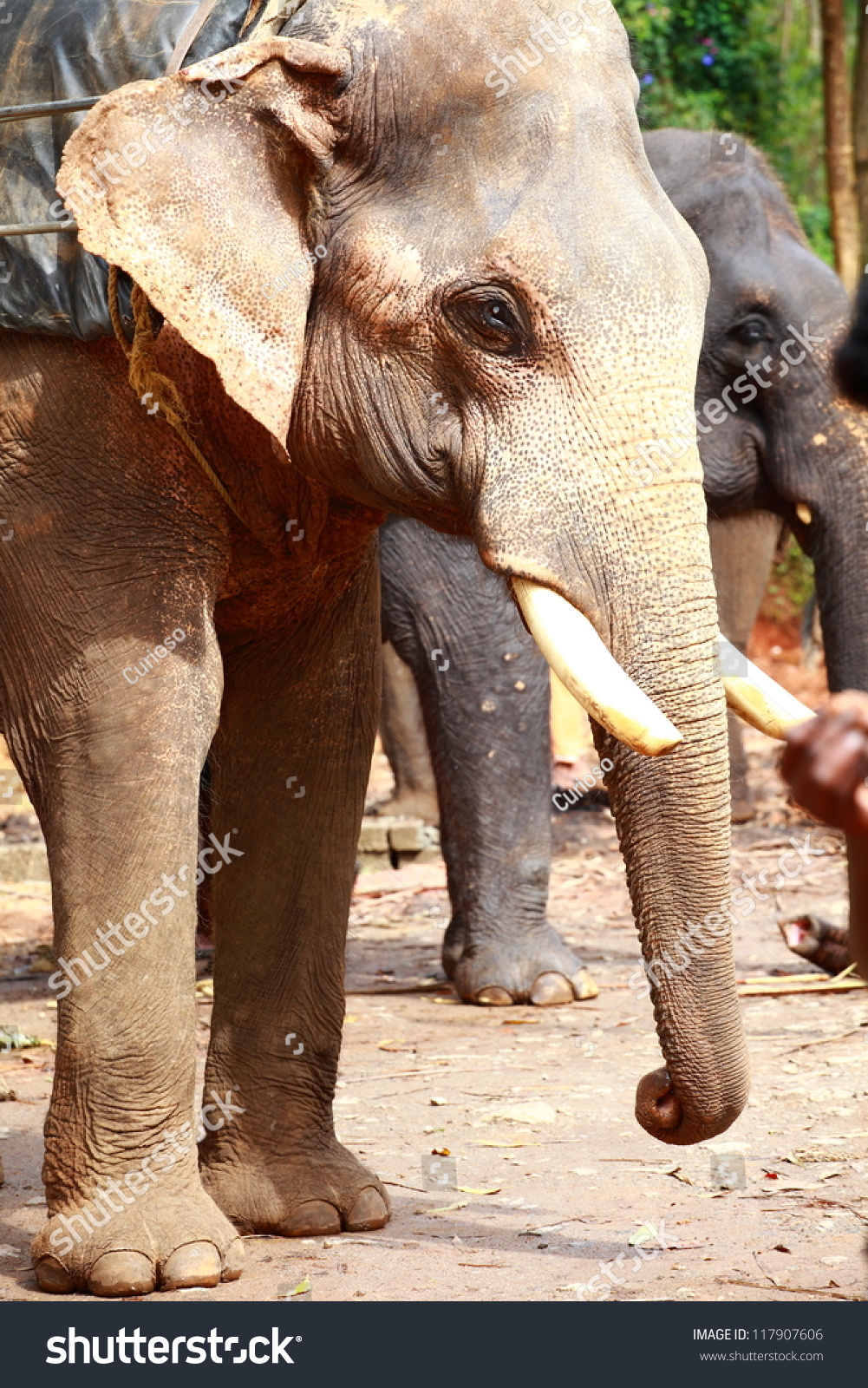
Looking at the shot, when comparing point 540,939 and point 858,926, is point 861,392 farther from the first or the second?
point 540,939

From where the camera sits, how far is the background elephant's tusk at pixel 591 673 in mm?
2805

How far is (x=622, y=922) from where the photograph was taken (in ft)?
25.4

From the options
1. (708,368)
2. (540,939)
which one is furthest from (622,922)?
(708,368)

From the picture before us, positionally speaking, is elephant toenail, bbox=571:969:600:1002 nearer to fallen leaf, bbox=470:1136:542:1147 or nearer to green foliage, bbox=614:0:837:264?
fallen leaf, bbox=470:1136:542:1147

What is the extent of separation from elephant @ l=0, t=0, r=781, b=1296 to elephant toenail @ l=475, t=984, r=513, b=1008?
2.72m

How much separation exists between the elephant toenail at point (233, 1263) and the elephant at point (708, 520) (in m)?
2.74

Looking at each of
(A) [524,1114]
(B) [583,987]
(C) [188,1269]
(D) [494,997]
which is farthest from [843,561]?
(C) [188,1269]

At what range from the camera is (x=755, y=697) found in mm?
3107

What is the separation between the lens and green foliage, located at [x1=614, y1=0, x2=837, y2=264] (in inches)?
595

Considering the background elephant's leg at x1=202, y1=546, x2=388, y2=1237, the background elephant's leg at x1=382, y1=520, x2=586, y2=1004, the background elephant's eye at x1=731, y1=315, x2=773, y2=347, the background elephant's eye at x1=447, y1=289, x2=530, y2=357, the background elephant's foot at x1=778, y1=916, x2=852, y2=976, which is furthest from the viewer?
the background elephant's eye at x1=731, y1=315, x2=773, y2=347

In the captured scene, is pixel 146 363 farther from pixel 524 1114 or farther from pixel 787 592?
pixel 787 592

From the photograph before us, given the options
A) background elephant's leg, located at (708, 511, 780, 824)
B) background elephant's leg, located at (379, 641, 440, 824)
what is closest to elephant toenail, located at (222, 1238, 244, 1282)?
background elephant's leg, located at (708, 511, 780, 824)

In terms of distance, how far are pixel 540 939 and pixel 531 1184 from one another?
2143 millimetres

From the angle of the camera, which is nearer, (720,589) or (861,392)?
(861,392)
